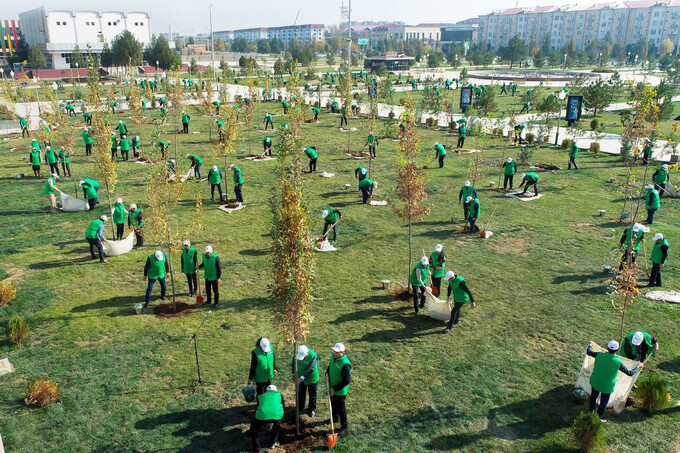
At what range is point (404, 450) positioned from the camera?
28.5 ft

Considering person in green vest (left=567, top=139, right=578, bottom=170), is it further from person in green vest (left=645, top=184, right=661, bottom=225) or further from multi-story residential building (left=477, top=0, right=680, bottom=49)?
multi-story residential building (left=477, top=0, right=680, bottom=49)

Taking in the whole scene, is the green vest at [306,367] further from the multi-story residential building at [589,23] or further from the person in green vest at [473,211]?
the multi-story residential building at [589,23]

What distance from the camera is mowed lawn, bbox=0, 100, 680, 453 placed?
920 centimetres

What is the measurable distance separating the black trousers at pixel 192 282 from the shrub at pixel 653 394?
434 inches

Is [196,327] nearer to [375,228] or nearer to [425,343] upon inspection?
[425,343]

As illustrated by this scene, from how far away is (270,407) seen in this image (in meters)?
8.34

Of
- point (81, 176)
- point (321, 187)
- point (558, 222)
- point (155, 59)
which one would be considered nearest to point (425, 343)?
point (558, 222)

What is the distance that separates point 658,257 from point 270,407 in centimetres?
1192

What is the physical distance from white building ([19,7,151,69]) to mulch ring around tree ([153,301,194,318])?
96.0 metres

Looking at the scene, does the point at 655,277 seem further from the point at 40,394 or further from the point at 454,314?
the point at 40,394

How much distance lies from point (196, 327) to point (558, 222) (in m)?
14.7

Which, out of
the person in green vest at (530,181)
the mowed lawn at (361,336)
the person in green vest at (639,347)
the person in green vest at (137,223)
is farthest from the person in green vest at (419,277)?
the person in green vest at (530,181)

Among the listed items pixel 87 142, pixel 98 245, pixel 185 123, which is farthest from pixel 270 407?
pixel 185 123

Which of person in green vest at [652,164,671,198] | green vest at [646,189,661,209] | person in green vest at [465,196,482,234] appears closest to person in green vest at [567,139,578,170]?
person in green vest at [652,164,671,198]
